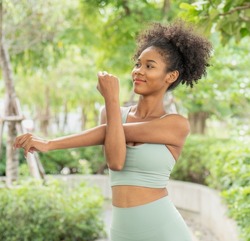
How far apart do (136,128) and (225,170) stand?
13.6ft

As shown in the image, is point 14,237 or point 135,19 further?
point 135,19

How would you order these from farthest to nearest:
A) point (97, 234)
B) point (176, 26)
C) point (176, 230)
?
1. point (97, 234)
2. point (176, 26)
3. point (176, 230)

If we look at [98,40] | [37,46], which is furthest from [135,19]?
[37,46]

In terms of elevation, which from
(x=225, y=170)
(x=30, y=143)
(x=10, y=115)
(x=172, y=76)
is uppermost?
(x=172, y=76)

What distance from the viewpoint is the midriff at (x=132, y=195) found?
7.30ft

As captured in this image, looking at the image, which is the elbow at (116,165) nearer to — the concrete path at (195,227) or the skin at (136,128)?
the skin at (136,128)

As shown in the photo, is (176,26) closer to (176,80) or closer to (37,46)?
(176,80)

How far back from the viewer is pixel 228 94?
8906 millimetres

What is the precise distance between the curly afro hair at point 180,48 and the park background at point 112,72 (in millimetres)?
997

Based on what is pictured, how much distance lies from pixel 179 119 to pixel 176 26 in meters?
0.38

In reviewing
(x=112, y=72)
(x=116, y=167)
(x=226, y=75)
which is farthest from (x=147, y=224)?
(x=112, y=72)

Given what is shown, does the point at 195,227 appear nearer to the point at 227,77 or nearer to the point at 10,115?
the point at 227,77

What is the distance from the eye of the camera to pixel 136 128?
88.7 inches

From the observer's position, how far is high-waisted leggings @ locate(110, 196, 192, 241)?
7.29ft
